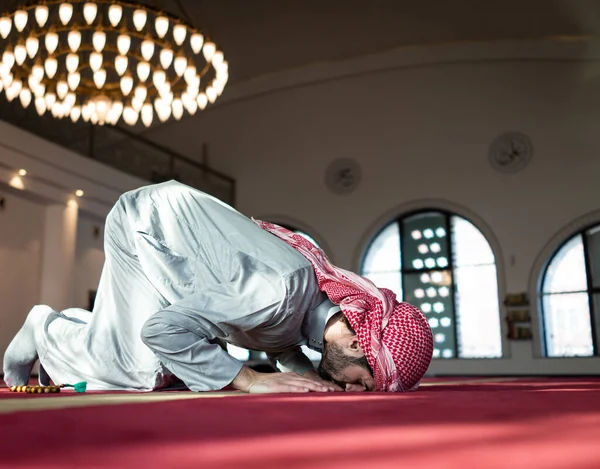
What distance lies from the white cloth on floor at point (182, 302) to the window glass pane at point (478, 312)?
9808 millimetres

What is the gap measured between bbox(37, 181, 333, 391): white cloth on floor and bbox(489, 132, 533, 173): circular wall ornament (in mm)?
10275

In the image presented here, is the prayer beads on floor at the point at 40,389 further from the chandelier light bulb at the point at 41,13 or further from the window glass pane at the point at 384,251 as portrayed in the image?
the window glass pane at the point at 384,251

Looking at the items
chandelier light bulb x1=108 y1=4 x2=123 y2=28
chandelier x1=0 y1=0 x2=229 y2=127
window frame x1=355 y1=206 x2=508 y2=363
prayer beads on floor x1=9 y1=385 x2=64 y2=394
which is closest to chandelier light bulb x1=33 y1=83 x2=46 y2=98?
chandelier x1=0 y1=0 x2=229 y2=127

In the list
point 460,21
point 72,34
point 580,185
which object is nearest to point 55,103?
point 72,34

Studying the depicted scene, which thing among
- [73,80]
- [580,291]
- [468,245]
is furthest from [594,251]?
[73,80]

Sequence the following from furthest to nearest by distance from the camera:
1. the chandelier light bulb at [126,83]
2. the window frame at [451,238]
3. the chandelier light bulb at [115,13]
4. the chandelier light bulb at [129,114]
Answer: the window frame at [451,238] < the chandelier light bulb at [129,114] < the chandelier light bulb at [126,83] < the chandelier light bulb at [115,13]

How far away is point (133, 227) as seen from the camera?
2752mm

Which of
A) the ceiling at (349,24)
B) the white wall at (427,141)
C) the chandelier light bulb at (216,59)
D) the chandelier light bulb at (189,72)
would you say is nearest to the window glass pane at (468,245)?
the white wall at (427,141)

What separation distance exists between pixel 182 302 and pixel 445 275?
34.9 ft

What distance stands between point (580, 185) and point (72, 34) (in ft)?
28.1

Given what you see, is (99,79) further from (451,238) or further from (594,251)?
(594,251)

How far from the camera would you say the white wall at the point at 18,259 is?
981 centimetres

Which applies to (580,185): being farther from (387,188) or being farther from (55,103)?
(55,103)

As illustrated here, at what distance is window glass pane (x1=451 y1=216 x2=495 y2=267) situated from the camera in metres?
12.3
